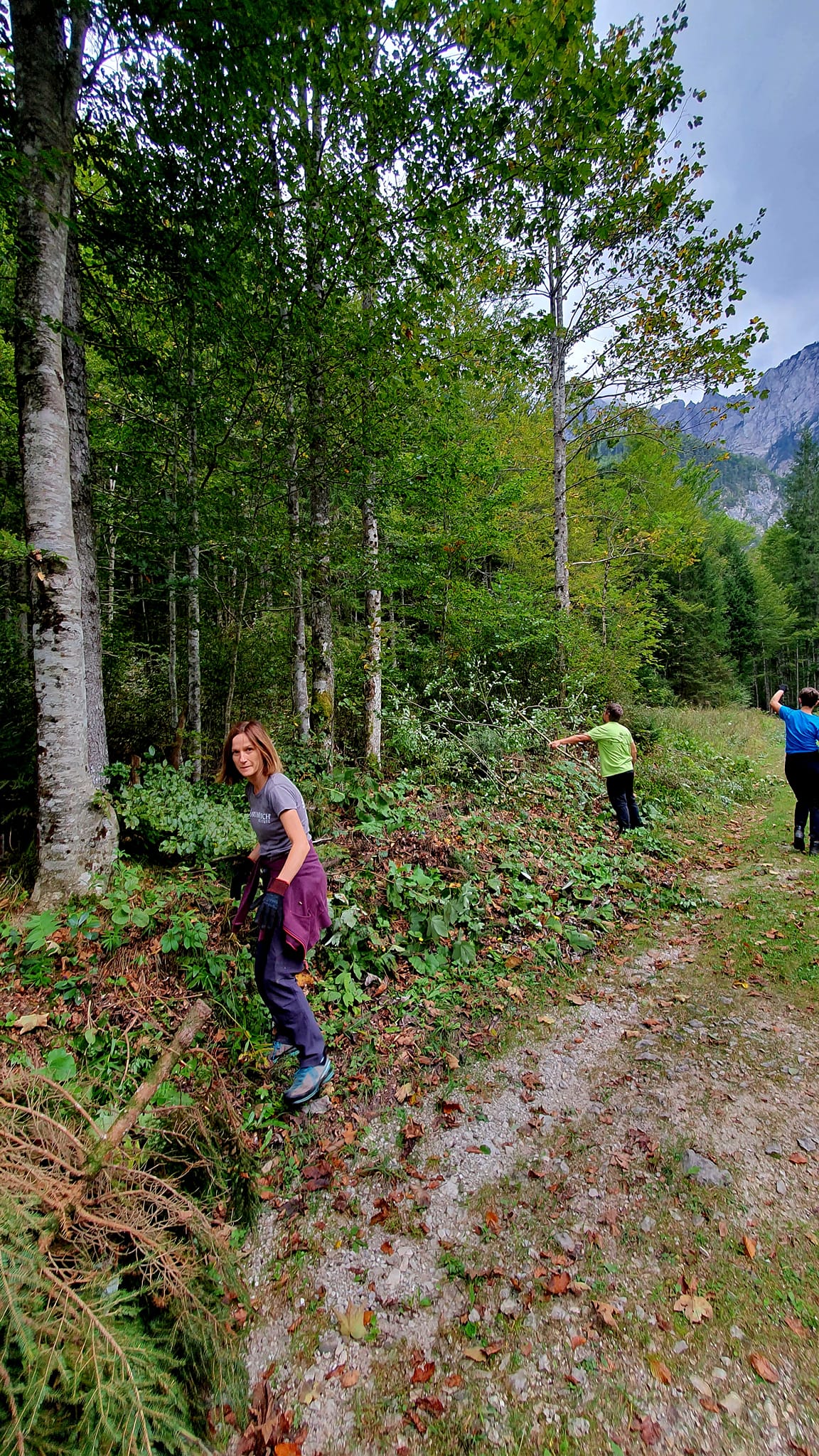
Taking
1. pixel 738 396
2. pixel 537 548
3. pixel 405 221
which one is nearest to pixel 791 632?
pixel 537 548

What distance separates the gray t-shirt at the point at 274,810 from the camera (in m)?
3.44

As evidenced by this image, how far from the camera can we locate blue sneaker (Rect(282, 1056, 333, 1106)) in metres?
3.44

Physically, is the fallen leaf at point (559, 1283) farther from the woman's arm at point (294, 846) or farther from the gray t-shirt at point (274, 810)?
the gray t-shirt at point (274, 810)

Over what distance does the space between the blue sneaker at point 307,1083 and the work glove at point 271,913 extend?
100 centimetres

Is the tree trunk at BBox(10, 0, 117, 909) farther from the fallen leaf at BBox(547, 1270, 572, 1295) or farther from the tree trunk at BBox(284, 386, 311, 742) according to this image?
the fallen leaf at BBox(547, 1270, 572, 1295)

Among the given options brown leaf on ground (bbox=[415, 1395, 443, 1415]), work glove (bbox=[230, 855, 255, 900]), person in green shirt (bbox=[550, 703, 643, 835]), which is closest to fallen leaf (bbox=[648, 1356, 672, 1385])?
brown leaf on ground (bbox=[415, 1395, 443, 1415])

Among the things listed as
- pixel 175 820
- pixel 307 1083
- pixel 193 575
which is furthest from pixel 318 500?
pixel 307 1083

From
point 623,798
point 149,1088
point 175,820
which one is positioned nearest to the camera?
point 149,1088

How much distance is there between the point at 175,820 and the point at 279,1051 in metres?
2.28

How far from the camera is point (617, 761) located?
7.57m

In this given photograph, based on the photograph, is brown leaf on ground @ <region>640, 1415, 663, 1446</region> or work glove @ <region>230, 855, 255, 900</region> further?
work glove @ <region>230, 855, 255, 900</region>

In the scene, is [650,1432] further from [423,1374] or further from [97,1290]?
[97,1290]

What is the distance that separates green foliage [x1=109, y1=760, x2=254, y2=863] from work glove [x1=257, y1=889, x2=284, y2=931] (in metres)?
1.75

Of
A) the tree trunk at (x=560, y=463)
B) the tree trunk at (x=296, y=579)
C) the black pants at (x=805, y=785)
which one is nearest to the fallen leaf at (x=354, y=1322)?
the tree trunk at (x=296, y=579)
